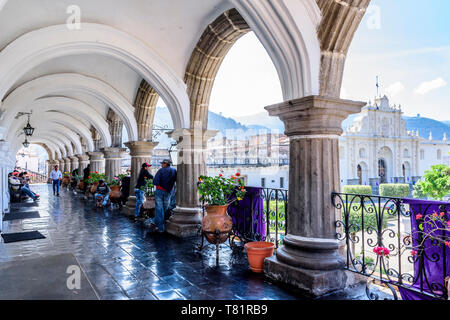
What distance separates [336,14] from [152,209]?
454 centimetres

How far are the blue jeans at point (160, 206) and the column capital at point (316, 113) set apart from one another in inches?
117

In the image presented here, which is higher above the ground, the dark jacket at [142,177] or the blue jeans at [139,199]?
the dark jacket at [142,177]

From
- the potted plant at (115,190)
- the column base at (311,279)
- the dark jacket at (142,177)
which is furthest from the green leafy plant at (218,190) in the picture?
the potted plant at (115,190)

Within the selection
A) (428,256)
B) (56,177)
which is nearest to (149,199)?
(428,256)

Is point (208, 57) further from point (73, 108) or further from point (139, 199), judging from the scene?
point (73, 108)

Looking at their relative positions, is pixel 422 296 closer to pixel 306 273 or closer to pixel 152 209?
pixel 306 273

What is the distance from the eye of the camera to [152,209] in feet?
19.6

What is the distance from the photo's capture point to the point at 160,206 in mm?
5305

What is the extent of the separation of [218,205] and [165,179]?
176 centimetres

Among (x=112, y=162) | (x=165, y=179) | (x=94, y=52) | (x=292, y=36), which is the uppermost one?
(x=94, y=52)

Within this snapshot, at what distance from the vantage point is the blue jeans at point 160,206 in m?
5.27

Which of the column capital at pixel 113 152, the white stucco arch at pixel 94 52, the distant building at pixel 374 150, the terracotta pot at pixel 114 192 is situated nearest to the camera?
the white stucco arch at pixel 94 52

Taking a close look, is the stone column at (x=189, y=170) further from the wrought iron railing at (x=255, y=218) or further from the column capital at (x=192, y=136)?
the wrought iron railing at (x=255, y=218)

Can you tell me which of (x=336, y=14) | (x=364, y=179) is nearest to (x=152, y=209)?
(x=336, y=14)
